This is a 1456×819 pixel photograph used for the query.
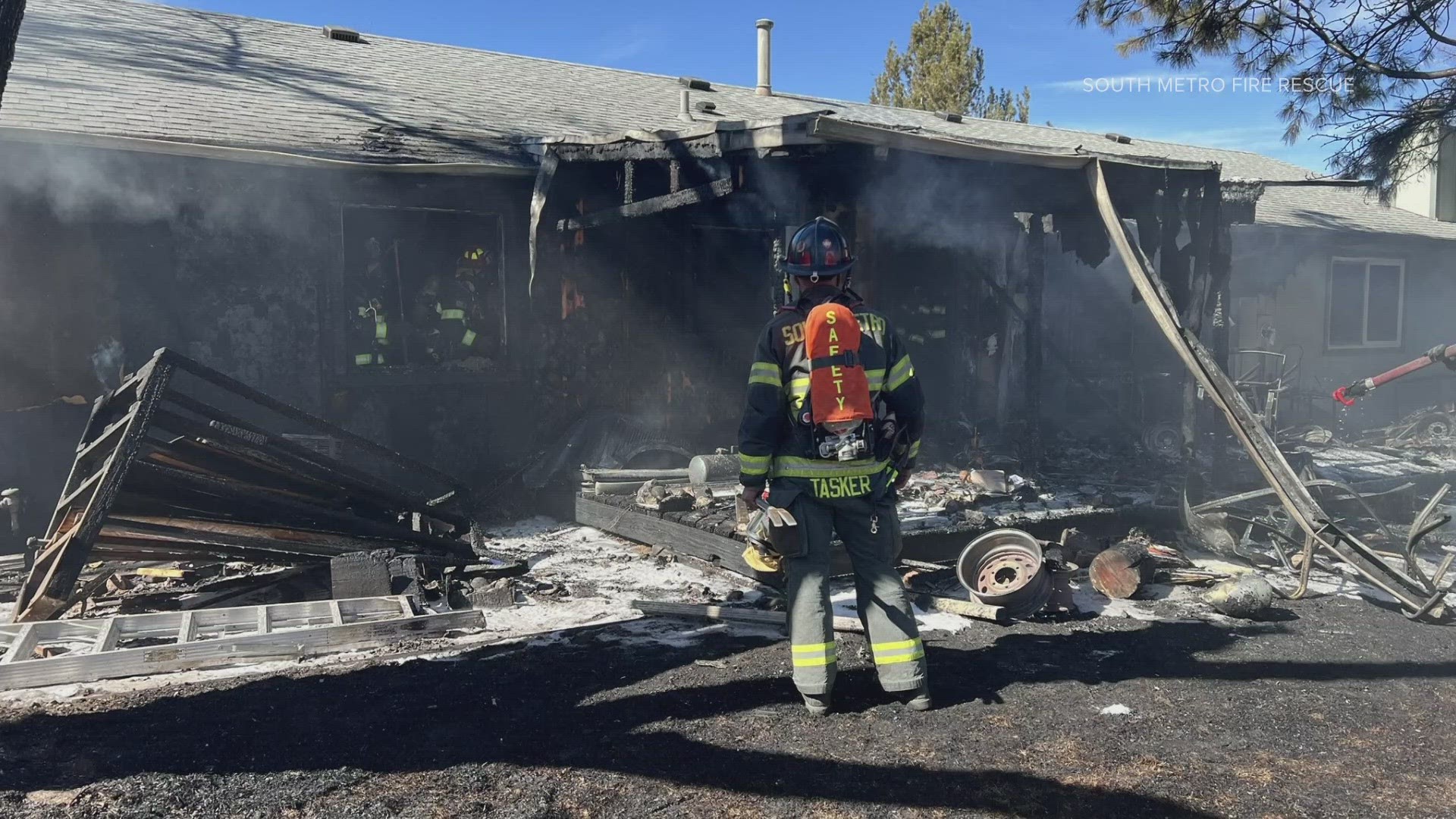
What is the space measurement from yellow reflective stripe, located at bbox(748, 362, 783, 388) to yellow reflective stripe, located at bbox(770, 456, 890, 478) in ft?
1.16

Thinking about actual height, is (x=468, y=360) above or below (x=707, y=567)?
above

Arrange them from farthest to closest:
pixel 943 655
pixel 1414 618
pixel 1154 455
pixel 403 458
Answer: pixel 1154 455, pixel 403 458, pixel 1414 618, pixel 943 655

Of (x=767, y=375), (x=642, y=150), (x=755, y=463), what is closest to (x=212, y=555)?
(x=755, y=463)

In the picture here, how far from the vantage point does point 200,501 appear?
5855 millimetres

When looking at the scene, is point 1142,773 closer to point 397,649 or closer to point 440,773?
point 440,773

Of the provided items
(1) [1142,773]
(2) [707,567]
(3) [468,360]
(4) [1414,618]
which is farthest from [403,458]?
(4) [1414,618]

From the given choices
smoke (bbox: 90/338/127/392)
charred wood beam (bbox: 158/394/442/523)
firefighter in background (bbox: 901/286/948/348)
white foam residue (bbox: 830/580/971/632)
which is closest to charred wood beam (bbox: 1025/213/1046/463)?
firefighter in background (bbox: 901/286/948/348)

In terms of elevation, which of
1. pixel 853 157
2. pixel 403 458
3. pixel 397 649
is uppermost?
pixel 853 157

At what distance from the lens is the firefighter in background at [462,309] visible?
8844 mm

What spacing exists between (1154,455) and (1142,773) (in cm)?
757

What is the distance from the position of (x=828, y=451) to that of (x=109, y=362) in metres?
6.25

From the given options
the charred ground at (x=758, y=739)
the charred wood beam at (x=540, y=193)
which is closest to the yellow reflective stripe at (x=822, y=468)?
the charred ground at (x=758, y=739)

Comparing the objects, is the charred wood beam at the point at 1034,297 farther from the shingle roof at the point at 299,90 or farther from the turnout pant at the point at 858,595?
the turnout pant at the point at 858,595

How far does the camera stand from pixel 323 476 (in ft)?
20.7
